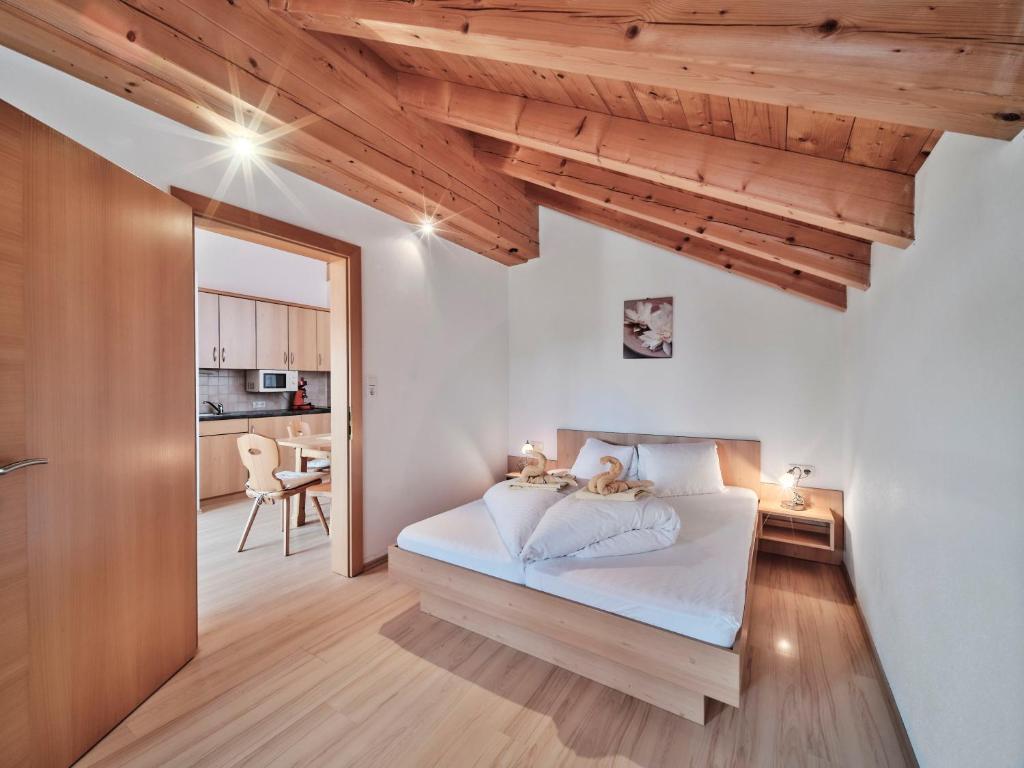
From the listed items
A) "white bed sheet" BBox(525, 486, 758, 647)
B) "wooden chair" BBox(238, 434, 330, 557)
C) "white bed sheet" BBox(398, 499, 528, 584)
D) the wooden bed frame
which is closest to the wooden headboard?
"white bed sheet" BBox(525, 486, 758, 647)

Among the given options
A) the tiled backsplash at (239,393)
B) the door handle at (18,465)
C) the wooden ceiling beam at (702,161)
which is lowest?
the door handle at (18,465)

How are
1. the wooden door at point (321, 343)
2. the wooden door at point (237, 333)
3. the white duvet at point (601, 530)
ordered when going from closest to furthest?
the white duvet at point (601, 530), the wooden door at point (237, 333), the wooden door at point (321, 343)

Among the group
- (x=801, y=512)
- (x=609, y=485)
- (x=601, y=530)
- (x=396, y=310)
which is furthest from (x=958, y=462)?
(x=396, y=310)

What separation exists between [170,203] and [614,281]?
3.11 meters

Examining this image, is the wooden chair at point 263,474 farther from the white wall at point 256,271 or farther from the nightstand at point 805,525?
the nightstand at point 805,525

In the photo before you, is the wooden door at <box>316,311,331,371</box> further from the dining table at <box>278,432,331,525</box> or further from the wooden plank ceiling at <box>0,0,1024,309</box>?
the wooden plank ceiling at <box>0,0,1024,309</box>

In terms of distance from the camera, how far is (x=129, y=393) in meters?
1.63

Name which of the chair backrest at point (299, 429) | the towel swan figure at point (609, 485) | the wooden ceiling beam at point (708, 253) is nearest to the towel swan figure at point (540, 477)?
the towel swan figure at point (609, 485)

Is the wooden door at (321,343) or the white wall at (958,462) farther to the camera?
the wooden door at (321,343)

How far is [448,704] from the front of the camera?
172 centimetres

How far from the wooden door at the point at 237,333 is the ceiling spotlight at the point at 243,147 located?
3.22m

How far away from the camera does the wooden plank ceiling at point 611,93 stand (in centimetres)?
88

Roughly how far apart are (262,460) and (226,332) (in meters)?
2.54

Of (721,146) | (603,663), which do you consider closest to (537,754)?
(603,663)
